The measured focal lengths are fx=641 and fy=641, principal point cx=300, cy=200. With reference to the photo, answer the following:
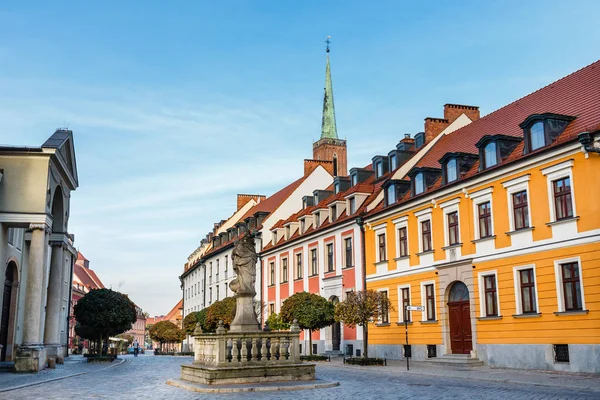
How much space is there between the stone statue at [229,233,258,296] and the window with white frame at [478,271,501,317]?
1132 cm

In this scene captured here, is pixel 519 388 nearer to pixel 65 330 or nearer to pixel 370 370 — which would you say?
pixel 370 370

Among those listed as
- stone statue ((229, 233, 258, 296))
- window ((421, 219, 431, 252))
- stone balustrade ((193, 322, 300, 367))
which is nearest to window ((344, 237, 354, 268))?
window ((421, 219, 431, 252))

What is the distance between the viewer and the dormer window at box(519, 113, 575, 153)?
78.9 ft

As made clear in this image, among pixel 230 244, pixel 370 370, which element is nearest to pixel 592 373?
pixel 370 370

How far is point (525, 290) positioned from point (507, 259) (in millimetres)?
1417

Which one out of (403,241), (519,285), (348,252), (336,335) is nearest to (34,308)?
(403,241)

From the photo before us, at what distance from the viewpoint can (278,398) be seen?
14781 mm

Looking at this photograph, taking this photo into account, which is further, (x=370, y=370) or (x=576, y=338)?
(x=370, y=370)

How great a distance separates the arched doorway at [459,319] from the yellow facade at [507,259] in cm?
28

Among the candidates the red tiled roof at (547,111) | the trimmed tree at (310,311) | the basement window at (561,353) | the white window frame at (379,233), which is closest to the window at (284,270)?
the trimmed tree at (310,311)

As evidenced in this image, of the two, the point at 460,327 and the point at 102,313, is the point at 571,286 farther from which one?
the point at 102,313

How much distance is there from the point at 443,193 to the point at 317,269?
47.9ft

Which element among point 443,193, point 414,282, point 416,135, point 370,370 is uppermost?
point 416,135

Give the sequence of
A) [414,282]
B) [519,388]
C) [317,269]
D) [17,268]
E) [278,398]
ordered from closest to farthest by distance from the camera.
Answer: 1. [278,398]
2. [519,388]
3. [414,282]
4. [17,268]
5. [317,269]
